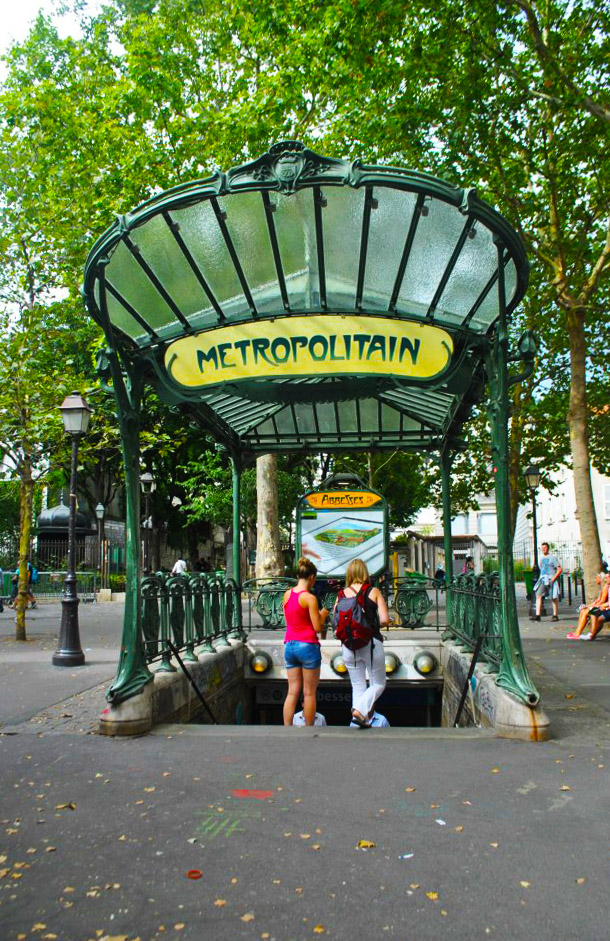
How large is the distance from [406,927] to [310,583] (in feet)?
15.4

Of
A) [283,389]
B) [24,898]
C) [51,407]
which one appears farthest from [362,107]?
[24,898]

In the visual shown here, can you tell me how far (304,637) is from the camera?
755 cm

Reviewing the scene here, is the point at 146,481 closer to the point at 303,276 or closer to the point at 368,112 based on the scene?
the point at 368,112

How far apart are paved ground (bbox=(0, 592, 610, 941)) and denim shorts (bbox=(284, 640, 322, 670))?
39.2 inches

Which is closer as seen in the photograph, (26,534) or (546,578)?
(26,534)

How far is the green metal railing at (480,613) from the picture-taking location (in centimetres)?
755

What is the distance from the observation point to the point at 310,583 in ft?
25.3

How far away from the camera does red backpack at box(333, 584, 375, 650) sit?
23.6ft

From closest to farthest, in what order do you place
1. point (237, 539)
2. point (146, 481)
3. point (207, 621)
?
point (207, 621)
point (237, 539)
point (146, 481)

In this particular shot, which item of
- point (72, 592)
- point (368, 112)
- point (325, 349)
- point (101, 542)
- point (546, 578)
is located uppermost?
point (368, 112)

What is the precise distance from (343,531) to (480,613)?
4267 mm

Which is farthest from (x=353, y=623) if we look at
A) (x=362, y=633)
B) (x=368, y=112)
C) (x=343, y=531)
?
(x=368, y=112)

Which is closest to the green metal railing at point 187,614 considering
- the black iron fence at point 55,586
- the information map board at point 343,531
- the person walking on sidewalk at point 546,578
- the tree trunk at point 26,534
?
the information map board at point 343,531

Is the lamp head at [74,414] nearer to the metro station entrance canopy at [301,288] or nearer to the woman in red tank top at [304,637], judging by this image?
the metro station entrance canopy at [301,288]
